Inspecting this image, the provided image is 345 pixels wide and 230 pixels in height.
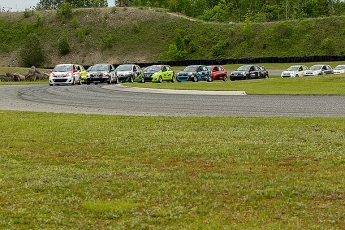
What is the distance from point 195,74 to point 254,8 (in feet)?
287

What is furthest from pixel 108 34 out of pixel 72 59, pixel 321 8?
pixel 321 8

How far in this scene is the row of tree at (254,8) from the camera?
371 feet

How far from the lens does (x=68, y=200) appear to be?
6688 mm

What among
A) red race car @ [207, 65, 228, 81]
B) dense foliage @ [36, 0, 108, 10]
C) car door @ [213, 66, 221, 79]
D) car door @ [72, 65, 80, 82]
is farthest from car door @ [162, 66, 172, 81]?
dense foliage @ [36, 0, 108, 10]

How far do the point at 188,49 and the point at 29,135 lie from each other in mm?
80061

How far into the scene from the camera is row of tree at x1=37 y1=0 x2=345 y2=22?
113 meters

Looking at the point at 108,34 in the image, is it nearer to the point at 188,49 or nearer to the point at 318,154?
the point at 188,49

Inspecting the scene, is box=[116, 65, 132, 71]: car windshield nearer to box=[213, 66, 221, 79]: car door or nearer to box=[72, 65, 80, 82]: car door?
box=[72, 65, 80, 82]: car door

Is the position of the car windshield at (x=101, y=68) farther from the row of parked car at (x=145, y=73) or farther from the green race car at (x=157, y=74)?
the green race car at (x=157, y=74)

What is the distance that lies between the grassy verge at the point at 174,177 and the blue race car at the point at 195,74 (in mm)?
32130

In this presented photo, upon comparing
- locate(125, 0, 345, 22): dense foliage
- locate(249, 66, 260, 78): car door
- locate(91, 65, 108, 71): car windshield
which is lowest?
locate(249, 66, 260, 78): car door

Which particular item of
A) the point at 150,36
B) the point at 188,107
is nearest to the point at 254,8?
the point at 150,36

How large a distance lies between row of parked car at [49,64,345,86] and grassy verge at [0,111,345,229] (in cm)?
2722

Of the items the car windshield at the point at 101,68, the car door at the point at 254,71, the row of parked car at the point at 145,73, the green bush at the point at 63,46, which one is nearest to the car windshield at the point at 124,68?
the row of parked car at the point at 145,73
